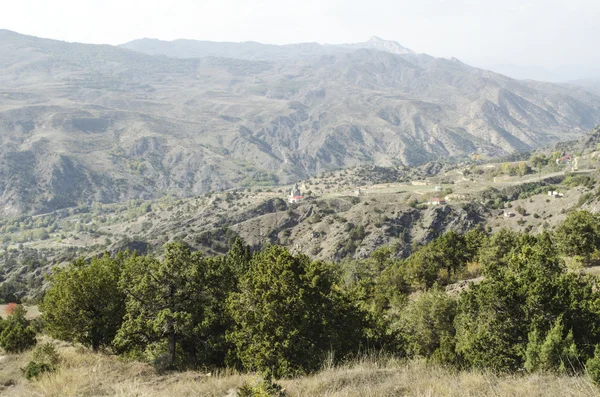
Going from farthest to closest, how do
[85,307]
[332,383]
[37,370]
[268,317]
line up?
[85,307]
[268,317]
[37,370]
[332,383]

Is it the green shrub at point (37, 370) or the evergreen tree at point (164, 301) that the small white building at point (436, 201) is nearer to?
the evergreen tree at point (164, 301)

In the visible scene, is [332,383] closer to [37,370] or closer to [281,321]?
[281,321]

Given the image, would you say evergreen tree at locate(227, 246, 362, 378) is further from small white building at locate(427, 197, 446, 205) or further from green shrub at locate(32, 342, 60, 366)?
small white building at locate(427, 197, 446, 205)

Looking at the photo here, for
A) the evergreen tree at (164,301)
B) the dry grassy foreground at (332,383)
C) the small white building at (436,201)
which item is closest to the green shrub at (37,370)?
the dry grassy foreground at (332,383)

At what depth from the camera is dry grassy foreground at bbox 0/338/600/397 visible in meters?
8.94

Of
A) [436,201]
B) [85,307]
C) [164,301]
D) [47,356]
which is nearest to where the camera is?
[47,356]

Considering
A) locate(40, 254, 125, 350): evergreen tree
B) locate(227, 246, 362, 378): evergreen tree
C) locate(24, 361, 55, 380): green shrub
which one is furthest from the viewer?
locate(40, 254, 125, 350): evergreen tree

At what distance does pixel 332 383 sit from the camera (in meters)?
9.95

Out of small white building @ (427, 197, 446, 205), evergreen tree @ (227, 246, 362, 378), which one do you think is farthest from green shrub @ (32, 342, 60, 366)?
small white building @ (427, 197, 446, 205)

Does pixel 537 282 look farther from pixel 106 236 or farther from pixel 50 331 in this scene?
pixel 106 236

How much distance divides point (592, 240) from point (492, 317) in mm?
28673

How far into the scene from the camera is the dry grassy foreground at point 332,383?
8.94 meters

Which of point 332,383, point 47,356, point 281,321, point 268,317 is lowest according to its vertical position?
point 47,356

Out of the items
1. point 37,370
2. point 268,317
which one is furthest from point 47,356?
point 268,317
